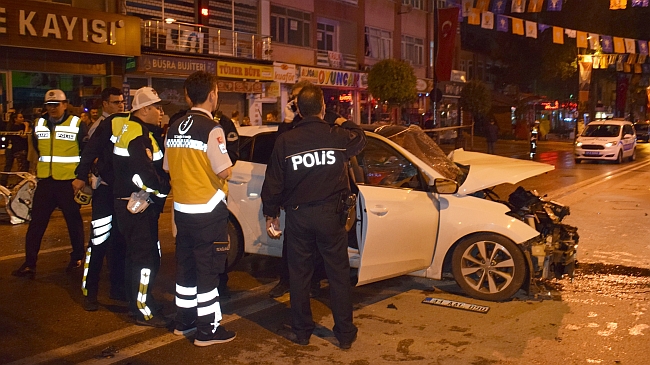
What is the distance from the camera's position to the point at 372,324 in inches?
214

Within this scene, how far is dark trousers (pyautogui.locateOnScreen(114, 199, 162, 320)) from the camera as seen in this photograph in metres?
5.22

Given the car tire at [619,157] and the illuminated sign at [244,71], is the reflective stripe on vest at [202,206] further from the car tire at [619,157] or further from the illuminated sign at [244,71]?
the car tire at [619,157]

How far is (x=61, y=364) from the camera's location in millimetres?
4590

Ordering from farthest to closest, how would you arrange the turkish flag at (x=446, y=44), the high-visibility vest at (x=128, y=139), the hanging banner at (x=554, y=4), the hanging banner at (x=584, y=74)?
the hanging banner at (x=584, y=74) < the turkish flag at (x=446, y=44) < the hanging banner at (x=554, y=4) < the high-visibility vest at (x=128, y=139)

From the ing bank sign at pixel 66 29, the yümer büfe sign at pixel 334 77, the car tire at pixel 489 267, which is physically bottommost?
the car tire at pixel 489 267

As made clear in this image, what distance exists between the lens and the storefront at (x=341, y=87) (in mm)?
28109

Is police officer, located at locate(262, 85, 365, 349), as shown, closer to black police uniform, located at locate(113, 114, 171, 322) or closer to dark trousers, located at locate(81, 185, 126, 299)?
black police uniform, located at locate(113, 114, 171, 322)

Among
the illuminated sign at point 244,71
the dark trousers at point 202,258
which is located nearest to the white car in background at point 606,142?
the illuminated sign at point 244,71

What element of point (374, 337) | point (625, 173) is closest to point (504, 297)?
point (374, 337)

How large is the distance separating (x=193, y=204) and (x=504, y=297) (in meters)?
2.95

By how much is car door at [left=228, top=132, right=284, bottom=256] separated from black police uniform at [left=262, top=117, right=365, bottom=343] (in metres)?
1.75

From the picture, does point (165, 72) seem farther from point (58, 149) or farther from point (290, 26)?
point (58, 149)

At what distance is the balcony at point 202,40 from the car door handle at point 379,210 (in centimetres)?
1626

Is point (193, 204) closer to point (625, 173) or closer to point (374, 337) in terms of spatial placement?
point (374, 337)
